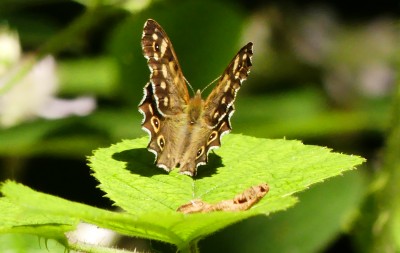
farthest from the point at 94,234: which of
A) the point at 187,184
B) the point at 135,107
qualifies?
the point at 187,184

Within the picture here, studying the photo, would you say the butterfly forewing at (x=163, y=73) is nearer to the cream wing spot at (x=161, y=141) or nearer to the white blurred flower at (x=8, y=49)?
the cream wing spot at (x=161, y=141)

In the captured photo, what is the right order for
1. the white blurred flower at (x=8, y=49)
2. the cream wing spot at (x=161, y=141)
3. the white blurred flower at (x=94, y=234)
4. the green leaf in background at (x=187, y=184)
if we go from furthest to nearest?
1. the white blurred flower at (x=8, y=49)
2. the white blurred flower at (x=94, y=234)
3. the cream wing spot at (x=161, y=141)
4. the green leaf in background at (x=187, y=184)

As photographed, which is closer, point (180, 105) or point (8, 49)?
point (180, 105)

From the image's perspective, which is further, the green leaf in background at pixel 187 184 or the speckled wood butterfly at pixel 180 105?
the speckled wood butterfly at pixel 180 105

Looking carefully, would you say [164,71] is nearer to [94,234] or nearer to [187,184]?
[187,184]

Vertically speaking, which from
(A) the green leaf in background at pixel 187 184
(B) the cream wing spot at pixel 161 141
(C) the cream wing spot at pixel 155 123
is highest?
(C) the cream wing spot at pixel 155 123

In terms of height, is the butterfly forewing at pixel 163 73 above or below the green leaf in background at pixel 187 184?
above

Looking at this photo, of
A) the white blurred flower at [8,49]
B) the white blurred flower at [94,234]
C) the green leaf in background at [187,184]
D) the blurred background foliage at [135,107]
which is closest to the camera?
the green leaf in background at [187,184]

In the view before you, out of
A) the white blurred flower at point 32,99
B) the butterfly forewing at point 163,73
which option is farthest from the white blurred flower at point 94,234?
the white blurred flower at point 32,99
